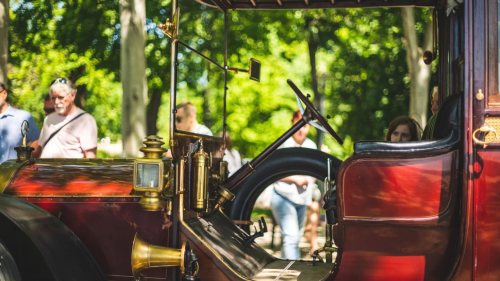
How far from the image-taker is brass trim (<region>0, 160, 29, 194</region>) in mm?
3551

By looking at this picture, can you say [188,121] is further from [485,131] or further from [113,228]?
[485,131]

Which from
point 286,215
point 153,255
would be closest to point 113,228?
point 153,255

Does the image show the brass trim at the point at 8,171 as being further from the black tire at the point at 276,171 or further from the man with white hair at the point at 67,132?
the black tire at the point at 276,171

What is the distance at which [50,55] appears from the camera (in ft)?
45.8

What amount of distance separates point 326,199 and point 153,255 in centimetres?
107

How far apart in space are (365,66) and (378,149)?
1525cm

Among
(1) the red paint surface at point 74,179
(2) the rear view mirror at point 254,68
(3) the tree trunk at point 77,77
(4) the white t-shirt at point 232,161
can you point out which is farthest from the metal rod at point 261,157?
(3) the tree trunk at point 77,77

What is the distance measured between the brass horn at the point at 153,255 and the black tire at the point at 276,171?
1.30 m

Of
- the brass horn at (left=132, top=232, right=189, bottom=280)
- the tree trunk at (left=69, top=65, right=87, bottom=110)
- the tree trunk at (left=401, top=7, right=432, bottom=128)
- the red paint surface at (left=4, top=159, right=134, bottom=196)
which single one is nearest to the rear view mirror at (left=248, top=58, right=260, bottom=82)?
the red paint surface at (left=4, top=159, right=134, bottom=196)

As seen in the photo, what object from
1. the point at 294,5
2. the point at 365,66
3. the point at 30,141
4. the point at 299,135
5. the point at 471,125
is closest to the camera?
the point at 471,125

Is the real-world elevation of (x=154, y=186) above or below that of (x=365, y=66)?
below

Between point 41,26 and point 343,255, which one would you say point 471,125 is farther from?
point 41,26

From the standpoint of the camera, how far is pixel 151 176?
10.1 feet

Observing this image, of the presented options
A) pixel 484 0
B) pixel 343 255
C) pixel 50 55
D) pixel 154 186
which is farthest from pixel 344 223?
pixel 50 55
